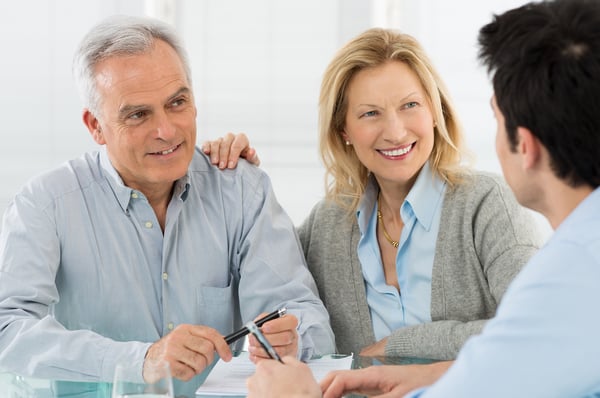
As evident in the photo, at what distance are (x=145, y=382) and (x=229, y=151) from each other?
3.62 feet

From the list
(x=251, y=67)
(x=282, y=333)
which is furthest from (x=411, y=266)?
(x=251, y=67)

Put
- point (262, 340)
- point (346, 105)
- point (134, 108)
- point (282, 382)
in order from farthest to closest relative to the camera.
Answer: point (346, 105) < point (134, 108) < point (262, 340) < point (282, 382)

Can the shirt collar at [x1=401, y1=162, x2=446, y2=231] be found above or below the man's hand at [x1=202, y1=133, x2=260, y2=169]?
below

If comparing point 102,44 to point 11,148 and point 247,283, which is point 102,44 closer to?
point 247,283

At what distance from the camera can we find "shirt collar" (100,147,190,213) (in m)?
2.11

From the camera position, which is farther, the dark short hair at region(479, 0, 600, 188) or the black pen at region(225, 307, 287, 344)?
the black pen at region(225, 307, 287, 344)

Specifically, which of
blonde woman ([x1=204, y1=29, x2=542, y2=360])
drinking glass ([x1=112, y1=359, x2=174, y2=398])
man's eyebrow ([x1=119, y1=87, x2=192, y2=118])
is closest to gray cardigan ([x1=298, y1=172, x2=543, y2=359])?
blonde woman ([x1=204, y1=29, x2=542, y2=360])

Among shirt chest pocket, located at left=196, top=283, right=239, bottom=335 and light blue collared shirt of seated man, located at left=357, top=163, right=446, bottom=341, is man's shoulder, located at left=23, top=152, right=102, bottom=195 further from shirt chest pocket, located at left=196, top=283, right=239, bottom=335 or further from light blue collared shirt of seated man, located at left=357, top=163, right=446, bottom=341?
light blue collared shirt of seated man, located at left=357, top=163, right=446, bottom=341

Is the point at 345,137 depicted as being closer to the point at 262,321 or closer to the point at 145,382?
the point at 262,321

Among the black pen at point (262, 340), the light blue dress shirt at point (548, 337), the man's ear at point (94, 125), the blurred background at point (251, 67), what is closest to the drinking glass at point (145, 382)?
the black pen at point (262, 340)

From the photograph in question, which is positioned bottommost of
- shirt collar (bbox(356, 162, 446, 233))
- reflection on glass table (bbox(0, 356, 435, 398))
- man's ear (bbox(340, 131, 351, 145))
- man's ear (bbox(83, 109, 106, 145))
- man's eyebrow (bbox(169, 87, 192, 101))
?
reflection on glass table (bbox(0, 356, 435, 398))

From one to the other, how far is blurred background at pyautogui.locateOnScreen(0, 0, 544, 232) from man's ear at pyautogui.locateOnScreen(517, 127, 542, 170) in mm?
3201

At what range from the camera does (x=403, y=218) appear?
86.4 inches

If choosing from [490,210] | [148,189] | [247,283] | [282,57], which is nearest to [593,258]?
[490,210]
